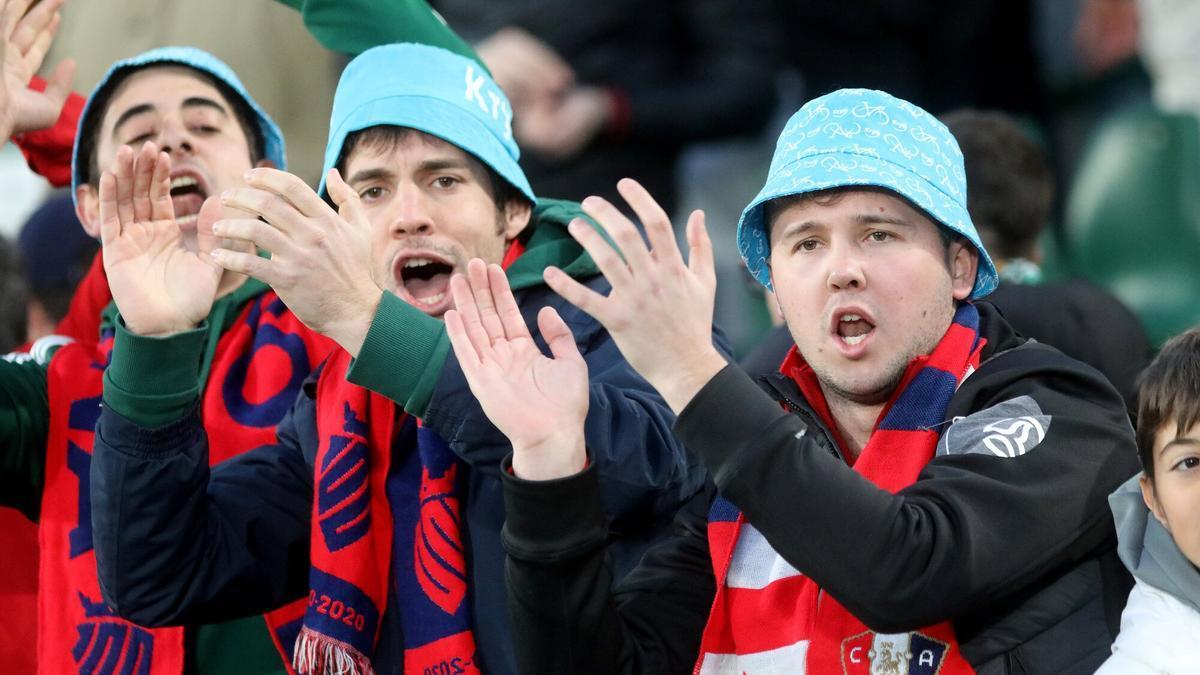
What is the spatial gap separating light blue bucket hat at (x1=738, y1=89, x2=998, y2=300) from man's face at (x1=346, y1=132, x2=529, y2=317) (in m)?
0.67

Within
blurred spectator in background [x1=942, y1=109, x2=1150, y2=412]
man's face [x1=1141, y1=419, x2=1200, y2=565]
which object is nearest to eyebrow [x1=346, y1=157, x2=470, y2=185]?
blurred spectator in background [x1=942, y1=109, x2=1150, y2=412]

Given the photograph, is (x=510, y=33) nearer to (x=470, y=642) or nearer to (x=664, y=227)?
(x=470, y=642)

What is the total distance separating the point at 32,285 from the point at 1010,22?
327cm

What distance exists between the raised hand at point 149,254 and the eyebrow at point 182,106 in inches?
25.5

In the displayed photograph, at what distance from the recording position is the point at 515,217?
11.3ft

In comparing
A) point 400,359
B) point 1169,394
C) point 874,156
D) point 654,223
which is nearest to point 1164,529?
point 1169,394

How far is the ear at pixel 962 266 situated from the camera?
279 cm

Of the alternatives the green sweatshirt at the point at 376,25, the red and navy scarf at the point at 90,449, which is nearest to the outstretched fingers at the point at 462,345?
the red and navy scarf at the point at 90,449

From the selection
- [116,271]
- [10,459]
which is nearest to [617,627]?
[116,271]

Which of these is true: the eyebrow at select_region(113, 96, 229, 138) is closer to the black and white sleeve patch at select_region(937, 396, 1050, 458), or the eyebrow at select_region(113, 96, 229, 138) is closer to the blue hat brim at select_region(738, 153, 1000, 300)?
the blue hat brim at select_region(738, 153, 1000, 300)

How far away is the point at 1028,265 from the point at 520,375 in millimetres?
1783

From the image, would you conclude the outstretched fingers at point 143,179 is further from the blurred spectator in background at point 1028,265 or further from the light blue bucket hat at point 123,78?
the blurred spectator in background at point 1028,265

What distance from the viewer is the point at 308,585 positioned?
3.26 metres

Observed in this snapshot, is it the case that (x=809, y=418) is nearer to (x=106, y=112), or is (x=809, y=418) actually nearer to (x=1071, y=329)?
(x=1071, y=329)
